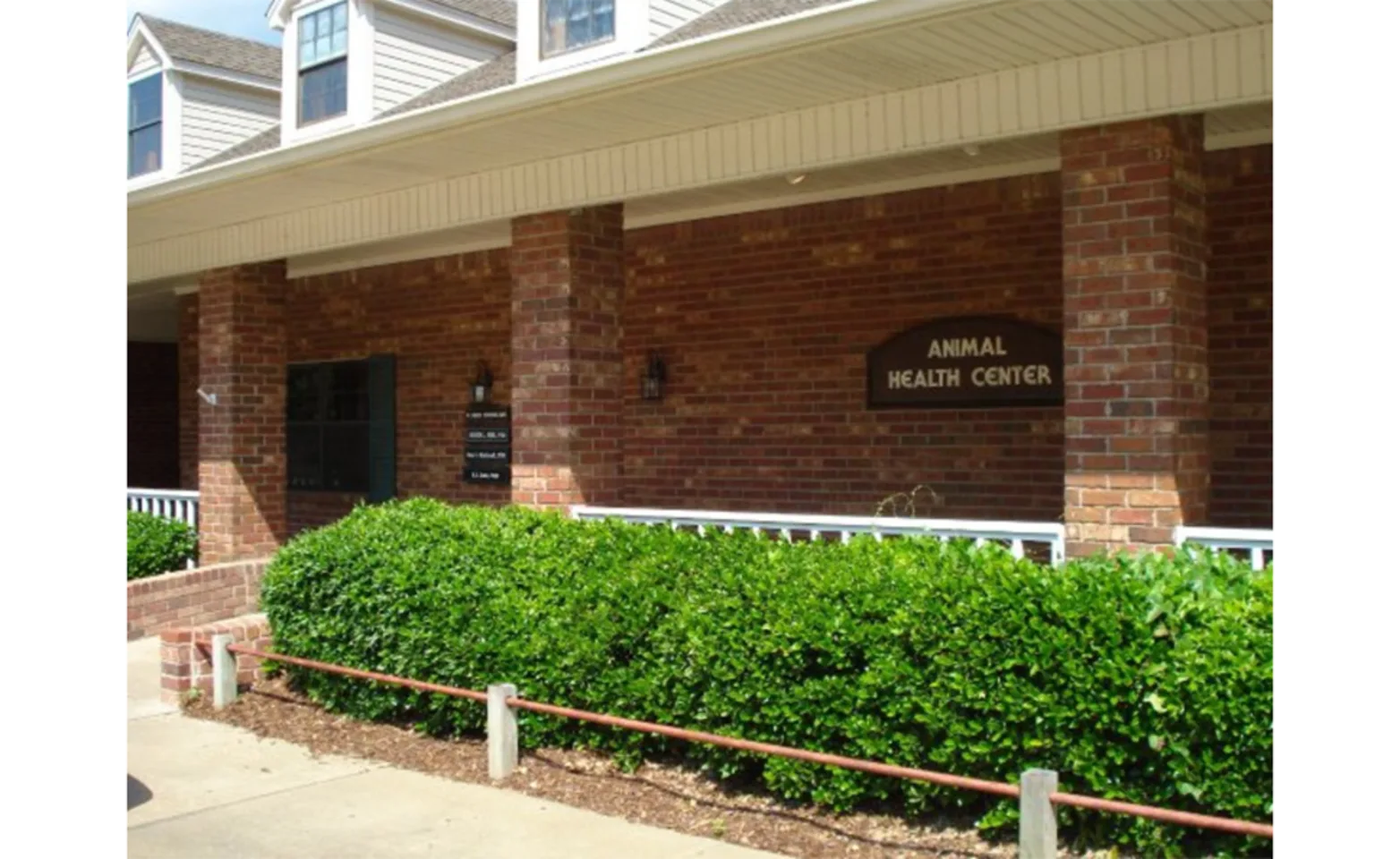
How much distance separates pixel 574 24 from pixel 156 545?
613cm

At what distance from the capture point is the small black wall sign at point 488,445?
12227 millimetres

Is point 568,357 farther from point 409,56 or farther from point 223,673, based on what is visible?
point 409,56

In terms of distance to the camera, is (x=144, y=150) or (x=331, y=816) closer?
(x=331, y=816)

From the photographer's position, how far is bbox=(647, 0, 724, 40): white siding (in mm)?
8555

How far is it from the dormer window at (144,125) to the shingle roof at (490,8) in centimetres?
372

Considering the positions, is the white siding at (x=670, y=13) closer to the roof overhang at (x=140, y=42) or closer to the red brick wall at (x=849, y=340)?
the red brick wall at (x=849, y=340)

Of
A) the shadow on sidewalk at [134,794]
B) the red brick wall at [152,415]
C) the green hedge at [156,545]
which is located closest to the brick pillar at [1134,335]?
the shadow on sidewalk at [134,794]

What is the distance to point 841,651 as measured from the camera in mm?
5375

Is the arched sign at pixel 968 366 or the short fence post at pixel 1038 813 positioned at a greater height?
the arched sign at pixel 968 366

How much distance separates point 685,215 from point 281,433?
4.48 meters

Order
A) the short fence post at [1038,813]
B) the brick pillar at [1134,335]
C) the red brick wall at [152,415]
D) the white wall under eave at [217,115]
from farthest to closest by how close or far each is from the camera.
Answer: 1. the red brick wall at [152,415]
2. the white wall under eave at [217,115]
3. the brick pillar at [1134,335]
4. the short fence post at [1038,813]

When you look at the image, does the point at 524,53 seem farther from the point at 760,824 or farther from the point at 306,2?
the point at 760,824

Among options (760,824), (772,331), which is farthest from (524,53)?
(760,824)

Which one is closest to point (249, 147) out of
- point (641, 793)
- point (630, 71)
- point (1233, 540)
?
point (630, 71)
